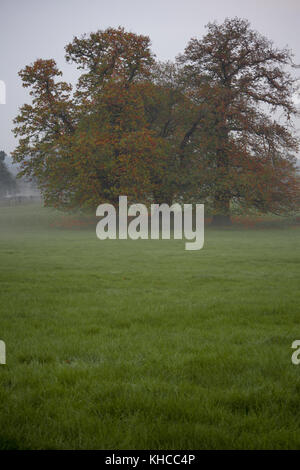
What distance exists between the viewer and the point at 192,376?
475 cm

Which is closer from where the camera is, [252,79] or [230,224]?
[252,79]

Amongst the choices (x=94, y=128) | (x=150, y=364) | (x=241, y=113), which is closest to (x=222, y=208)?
(x=241, y=113)

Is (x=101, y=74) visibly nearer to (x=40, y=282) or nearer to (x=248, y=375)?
(x=40, y=282)

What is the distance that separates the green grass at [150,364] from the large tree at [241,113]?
26.4 meters

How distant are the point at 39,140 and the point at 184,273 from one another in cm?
2946

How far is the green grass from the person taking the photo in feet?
11.8

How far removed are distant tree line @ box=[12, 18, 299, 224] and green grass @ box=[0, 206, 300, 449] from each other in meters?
25.4

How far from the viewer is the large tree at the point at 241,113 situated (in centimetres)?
3584

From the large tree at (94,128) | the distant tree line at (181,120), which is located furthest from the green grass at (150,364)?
the distant tree line at (181,120)

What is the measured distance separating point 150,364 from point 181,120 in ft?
115

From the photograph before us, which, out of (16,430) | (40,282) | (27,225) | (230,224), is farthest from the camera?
(27,225)

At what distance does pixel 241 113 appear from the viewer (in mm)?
36469

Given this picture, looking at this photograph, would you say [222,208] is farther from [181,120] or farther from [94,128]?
[94,128]
